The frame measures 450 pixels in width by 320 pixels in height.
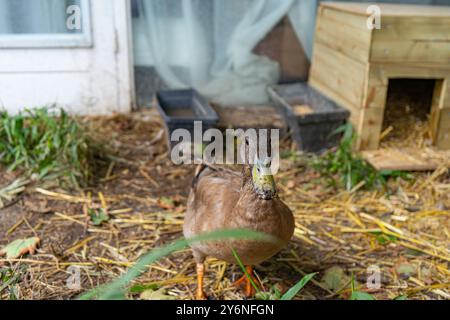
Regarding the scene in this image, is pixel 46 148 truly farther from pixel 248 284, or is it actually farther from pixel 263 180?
pixel 263 180

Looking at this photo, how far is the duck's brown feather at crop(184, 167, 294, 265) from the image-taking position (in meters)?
1.80

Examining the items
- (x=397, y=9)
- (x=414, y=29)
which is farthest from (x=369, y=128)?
(x=397, y=9)

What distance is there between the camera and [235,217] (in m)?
1.84

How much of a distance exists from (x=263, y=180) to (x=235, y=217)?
17cm

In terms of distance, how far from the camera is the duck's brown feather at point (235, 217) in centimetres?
180

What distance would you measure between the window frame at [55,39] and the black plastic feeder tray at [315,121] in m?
1.22

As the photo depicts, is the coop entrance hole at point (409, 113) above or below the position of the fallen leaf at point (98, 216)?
above

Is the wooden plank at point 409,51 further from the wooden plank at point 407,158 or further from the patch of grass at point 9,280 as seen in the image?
the patch of grass at point 9,280

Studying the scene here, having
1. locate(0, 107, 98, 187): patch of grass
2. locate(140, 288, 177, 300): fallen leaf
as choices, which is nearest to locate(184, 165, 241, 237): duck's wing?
locate(140, 288, 177, 300): fallen leaf

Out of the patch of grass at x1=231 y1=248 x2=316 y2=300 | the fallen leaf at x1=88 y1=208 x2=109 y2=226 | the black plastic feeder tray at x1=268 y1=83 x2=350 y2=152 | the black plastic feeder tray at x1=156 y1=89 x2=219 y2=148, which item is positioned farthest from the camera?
the black plastic feeder tray at x1=156 y1=89 x2=219 y2=148

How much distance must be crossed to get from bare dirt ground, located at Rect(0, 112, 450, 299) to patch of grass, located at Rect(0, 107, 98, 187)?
0.10 meters

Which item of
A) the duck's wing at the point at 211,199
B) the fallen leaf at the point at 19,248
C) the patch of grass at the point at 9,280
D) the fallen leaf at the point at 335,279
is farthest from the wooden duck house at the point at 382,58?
the patch of grass at the point at 9,280

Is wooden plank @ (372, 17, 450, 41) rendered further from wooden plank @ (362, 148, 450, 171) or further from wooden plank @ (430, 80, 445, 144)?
wooden plank @ (362, 148, 450, 171)

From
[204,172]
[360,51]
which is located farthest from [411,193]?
[204,172]
